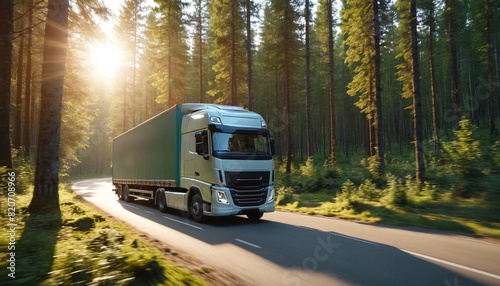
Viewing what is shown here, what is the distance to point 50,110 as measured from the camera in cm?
809

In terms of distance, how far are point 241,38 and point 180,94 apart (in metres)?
9.09

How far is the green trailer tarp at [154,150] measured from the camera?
10.9 m

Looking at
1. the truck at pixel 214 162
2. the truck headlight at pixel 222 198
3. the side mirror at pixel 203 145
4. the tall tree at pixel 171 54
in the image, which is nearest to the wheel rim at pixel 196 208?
the truck at pixel 214 162

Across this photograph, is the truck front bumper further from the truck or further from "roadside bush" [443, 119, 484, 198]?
"roadside bush" [443, 119, 484, 198]

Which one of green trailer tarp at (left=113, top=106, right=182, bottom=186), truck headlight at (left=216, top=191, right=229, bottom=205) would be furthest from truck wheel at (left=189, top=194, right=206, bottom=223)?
green trailer tarp at (left=113, top=106, right=182, bottom=186)

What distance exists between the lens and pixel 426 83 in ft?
131

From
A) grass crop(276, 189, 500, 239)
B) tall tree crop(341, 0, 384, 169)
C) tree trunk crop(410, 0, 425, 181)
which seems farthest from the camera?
tall tree crop(341, 0, 384, 169)

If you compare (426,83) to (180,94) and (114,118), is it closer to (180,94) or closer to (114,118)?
(180,94)

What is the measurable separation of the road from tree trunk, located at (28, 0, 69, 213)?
2.62 m

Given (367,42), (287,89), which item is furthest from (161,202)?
(367,42)

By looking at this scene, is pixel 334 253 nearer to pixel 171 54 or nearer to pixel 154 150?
pixel 154 150

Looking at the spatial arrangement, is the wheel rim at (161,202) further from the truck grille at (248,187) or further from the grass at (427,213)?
the grass at (427,213)

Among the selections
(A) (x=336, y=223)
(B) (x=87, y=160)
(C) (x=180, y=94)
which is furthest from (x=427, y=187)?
(B) (x=87, y=160)

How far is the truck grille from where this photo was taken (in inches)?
348
